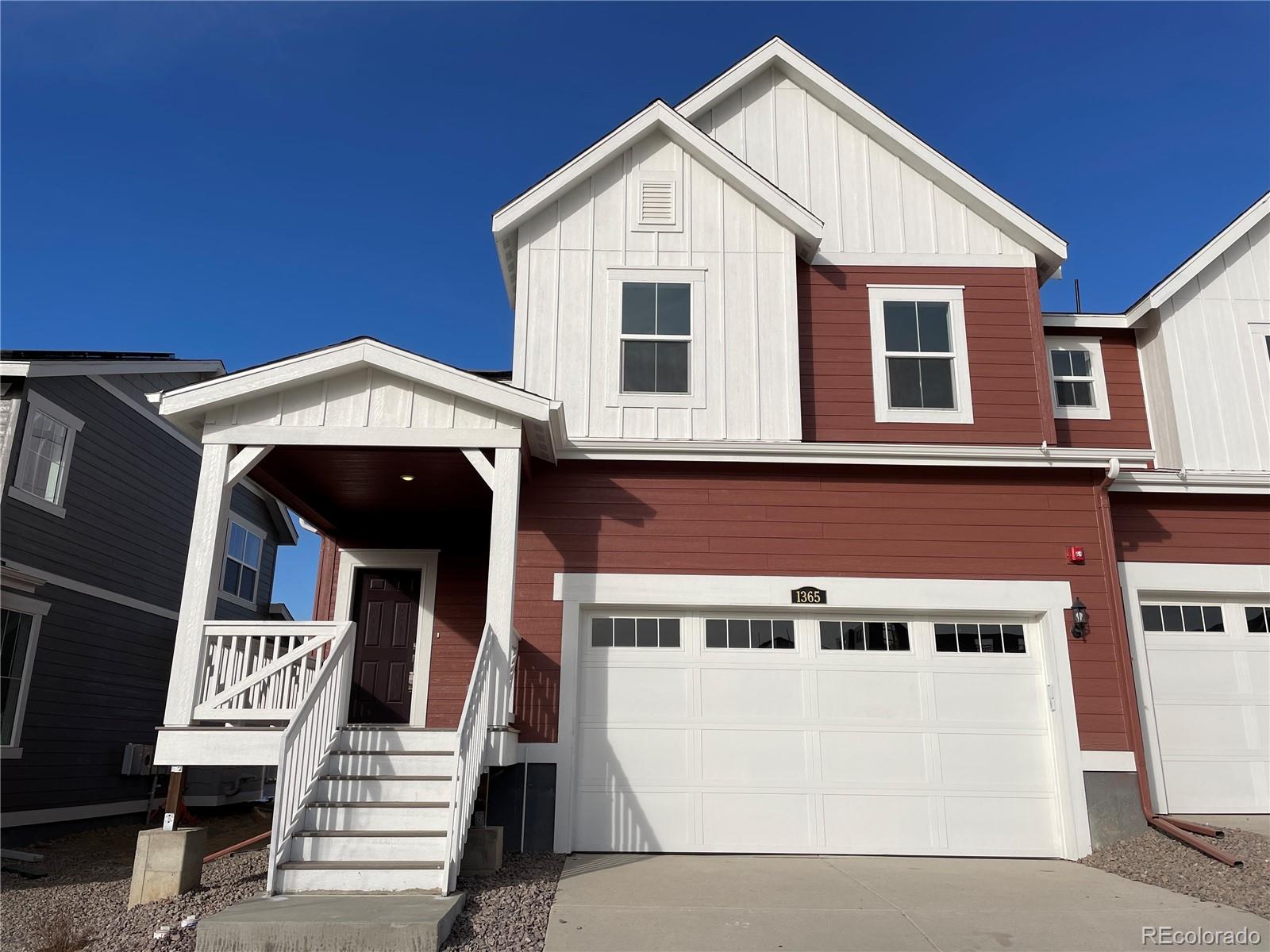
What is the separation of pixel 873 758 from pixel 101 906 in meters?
6.28

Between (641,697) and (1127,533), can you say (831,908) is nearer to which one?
(641,697)

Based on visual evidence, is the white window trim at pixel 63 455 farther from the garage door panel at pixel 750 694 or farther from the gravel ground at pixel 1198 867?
the gravel ground at pixel 1198 867

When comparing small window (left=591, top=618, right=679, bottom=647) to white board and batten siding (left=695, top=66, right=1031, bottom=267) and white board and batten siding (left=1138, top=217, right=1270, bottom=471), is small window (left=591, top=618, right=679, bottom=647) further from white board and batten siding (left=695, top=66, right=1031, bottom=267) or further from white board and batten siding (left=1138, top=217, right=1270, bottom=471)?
white board and batten siding (left=1138, top=217, right=1270, bottom=471)

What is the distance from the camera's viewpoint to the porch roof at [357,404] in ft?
23.7

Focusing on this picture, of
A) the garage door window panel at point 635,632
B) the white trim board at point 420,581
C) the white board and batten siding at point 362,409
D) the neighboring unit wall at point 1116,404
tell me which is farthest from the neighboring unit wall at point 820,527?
the white trim board at point 420,581

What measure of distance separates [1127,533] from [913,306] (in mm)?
3261

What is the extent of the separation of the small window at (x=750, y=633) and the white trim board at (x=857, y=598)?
207 mm

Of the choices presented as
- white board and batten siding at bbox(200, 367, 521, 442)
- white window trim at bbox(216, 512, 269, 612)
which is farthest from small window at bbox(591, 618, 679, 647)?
white window trim at bbox(216, 512, 269, 612)

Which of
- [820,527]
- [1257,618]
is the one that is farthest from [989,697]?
[1257,618]

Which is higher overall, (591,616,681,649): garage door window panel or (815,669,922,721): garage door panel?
(591,616,681,649): garage door window panel

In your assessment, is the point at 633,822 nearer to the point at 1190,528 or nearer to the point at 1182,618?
the point at 1182,618

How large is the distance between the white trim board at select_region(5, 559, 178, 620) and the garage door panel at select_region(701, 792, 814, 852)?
8640mm

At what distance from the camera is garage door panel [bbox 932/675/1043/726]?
8.05 m

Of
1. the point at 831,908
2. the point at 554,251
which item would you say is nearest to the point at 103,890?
the point at 831,908
